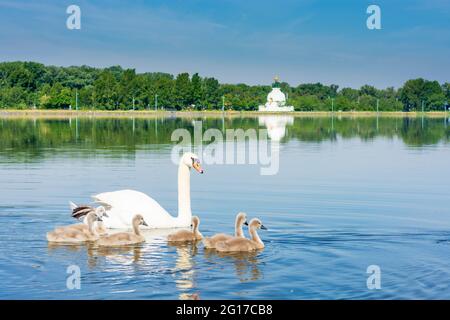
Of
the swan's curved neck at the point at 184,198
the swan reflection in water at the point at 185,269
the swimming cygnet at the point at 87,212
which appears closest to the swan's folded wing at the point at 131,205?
the swimming cygnet at the point at 87,212

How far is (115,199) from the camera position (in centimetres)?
1384

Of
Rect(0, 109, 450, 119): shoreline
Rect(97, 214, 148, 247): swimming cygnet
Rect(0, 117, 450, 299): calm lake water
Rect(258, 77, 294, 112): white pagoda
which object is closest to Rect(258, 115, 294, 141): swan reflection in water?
Rect(0, 117, 450, 299): calm lake water

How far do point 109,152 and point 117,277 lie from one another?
901 inches

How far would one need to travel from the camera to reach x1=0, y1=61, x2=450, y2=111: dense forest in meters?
127

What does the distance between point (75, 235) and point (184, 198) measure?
272 cm

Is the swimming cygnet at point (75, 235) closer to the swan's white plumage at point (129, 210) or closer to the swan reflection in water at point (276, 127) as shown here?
the swan's white plumage at point (129, 210)

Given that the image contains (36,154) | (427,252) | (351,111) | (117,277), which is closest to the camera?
(117,277)

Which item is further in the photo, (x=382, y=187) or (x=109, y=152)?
(x=109, y=152)

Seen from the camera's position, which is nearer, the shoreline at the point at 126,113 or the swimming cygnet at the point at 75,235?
the swimming cygnet at the point at 75,235

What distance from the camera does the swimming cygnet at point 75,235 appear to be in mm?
11988

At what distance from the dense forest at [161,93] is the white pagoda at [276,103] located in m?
1.66

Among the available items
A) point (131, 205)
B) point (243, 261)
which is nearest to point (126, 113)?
point (131, 205)
